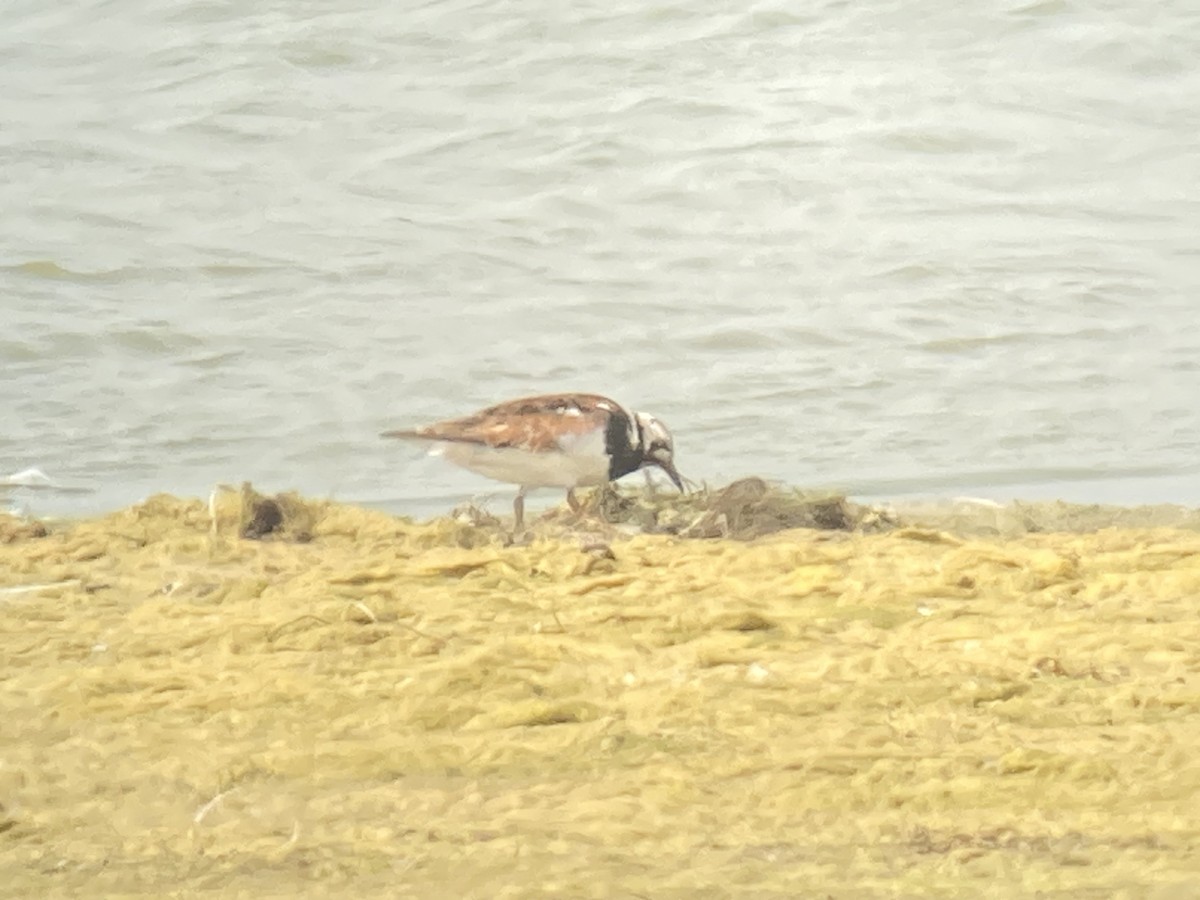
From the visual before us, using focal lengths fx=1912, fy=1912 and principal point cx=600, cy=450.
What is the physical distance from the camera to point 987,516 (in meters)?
6.16

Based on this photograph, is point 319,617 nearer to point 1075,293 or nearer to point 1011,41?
point 1075,293

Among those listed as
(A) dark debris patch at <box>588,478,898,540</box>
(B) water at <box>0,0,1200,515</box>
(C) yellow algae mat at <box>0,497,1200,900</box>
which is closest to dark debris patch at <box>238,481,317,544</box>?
(C) yellow algae mat at <box>0,497,1200,900</box>

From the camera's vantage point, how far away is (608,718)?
3645 millimetres

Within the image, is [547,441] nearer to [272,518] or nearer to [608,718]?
[272,518]

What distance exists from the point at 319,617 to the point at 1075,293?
660 cm

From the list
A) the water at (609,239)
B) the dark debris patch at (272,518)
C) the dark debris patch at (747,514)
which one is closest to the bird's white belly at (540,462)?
the dark debris patch at (747,514)

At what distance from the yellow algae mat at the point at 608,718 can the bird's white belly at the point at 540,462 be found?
0.32 m

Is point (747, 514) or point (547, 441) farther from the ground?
point (547, 441)

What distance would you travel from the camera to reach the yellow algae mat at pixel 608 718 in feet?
9.47

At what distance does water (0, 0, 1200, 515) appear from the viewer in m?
8.26

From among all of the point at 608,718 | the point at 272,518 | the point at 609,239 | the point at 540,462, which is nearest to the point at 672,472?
the point at 540,462

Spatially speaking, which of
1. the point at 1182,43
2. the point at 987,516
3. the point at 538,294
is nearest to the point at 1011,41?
the point at 1182,43

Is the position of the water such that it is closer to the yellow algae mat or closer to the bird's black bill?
the bird's black bill

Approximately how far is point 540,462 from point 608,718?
82.6 inches
